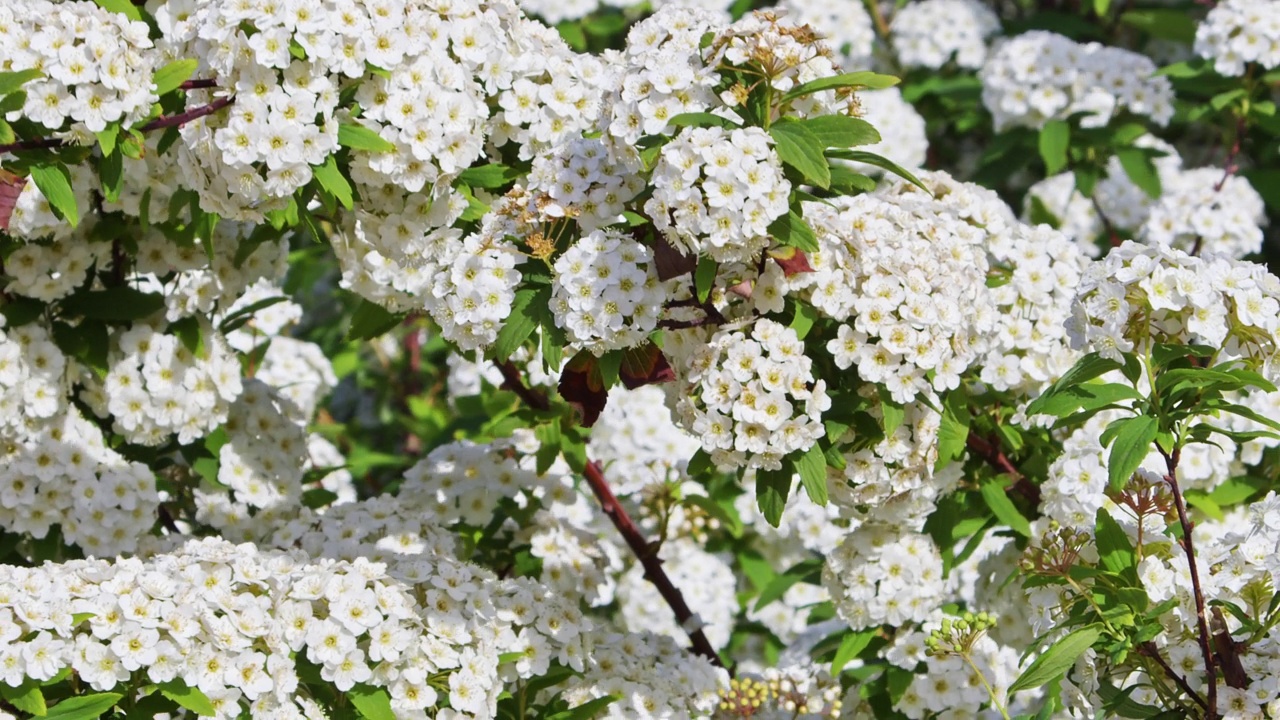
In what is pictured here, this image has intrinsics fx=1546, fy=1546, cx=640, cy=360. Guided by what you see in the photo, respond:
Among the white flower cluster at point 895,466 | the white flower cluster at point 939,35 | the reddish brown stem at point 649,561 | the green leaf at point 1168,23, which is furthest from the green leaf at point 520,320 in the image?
the green leaf at point 1168,23

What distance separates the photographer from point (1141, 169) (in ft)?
19.4

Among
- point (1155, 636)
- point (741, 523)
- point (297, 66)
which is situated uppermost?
point (297, 66)

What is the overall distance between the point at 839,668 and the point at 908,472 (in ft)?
2.39

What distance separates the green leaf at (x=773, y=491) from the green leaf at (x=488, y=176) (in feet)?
3.15

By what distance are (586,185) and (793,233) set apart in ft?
1.59

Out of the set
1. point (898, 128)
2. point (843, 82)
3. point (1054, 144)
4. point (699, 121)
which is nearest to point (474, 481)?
point (699, 121)

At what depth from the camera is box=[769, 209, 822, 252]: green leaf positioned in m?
3.02

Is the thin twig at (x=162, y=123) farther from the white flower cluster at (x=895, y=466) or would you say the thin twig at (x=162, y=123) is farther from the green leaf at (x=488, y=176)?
the white flower cluster at (x=895, y=466)

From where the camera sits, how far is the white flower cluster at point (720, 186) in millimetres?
2900

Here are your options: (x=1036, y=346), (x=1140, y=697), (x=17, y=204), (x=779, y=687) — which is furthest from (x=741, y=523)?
(x=17, y=204)

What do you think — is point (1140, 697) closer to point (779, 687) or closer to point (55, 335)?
point (779, 687)

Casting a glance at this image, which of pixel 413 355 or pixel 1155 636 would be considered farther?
pixel 413 355

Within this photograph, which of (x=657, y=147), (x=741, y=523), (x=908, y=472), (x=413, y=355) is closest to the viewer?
(x=657, y=147)

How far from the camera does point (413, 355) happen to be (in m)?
7.11
